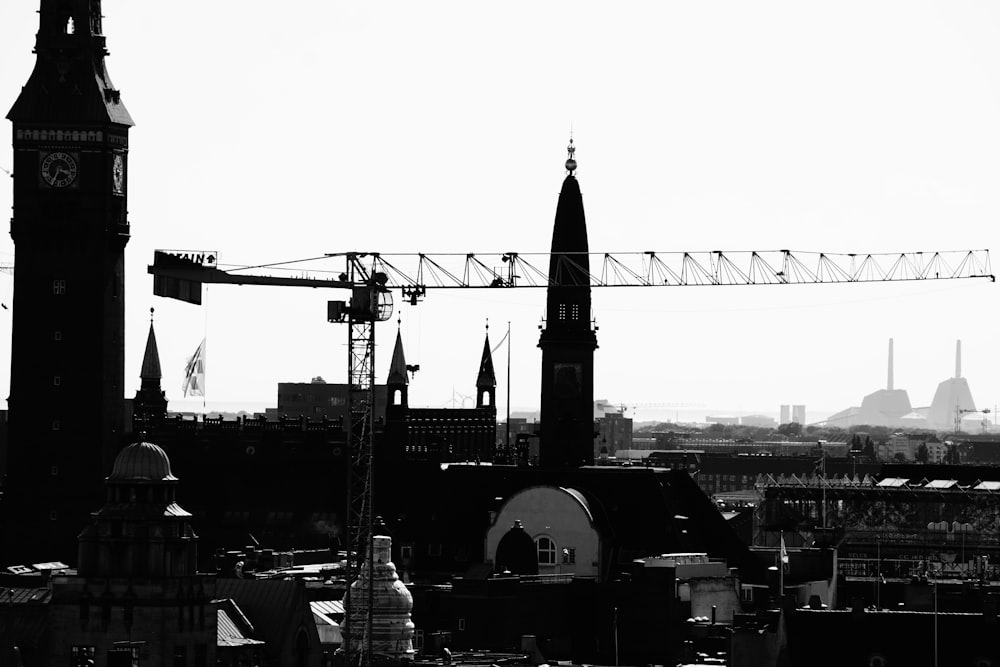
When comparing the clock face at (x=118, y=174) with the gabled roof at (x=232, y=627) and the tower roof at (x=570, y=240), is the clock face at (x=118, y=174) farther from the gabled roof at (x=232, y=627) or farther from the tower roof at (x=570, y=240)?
the gabled roof at (x=232, y=627)

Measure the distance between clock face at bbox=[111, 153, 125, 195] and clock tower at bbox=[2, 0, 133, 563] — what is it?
0.06 meters

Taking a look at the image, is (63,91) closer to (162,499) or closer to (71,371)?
(71,371)

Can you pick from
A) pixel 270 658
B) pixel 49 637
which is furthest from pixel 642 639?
pixel 49 637

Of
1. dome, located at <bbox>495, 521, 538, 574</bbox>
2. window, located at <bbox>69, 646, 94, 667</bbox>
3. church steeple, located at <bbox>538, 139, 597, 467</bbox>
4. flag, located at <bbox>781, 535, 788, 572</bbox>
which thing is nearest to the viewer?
window, located at <bbox>69, 646, 94, 667</bbox>

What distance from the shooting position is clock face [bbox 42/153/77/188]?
181 m

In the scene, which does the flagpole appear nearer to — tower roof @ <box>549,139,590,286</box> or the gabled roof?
tower roof @ <box>549,139,590,286</box>

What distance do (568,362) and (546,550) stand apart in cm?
2463

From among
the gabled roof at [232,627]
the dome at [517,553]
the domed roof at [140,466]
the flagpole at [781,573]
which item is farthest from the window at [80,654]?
the flagpole at [781,573]

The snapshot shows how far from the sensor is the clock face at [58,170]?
595ft

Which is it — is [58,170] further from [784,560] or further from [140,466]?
[140,466]

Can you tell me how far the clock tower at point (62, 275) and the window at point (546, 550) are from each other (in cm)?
2827

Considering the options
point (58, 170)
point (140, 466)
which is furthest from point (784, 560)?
point (140, 466)

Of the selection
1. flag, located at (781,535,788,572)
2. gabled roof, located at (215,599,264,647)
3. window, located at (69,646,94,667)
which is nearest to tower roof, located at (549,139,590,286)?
flag, located at (781,535,788,572)

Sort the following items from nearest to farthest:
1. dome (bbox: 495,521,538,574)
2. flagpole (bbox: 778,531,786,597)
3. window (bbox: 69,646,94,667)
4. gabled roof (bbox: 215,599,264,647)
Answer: window (bbox: 69,646,94,667)
gabled roof (bbox: 215,599,264,647)
flagpole (bbox: 778,531,786,597)
dome (bbox: 495,521,538,574)
